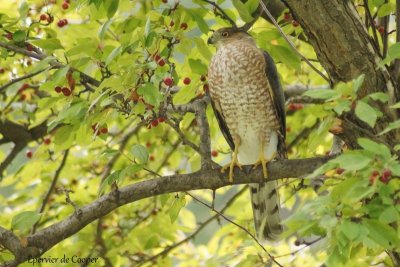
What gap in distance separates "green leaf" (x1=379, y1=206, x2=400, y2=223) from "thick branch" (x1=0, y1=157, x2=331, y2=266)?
870 mm

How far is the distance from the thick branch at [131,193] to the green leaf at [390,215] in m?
0.87

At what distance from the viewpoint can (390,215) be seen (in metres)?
2.56

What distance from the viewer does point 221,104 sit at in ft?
15.1

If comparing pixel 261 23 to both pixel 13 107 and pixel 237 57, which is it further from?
pixel 13 107

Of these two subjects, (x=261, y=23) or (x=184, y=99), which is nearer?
(x=184, y=99)

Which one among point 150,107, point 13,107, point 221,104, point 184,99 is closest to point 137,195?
point 150,107

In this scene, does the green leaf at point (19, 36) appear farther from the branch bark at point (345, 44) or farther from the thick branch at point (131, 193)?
the branch bark at point (345, 44)

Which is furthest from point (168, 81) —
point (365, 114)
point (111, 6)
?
point (365, 114)

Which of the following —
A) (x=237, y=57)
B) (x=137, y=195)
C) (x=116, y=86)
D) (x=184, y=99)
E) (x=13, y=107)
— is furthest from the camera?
(x=13, y=107)

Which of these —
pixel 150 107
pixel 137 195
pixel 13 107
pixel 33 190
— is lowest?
pixel 33 190

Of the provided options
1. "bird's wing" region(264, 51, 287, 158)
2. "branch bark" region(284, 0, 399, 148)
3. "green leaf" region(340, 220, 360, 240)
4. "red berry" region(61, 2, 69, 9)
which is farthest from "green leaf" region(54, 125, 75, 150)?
"green leaf" region(340, 220, 360, 240)

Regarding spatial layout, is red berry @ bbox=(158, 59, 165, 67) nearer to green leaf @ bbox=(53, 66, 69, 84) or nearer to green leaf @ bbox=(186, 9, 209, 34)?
green leaf @ bbox=(186, 9, 209, 34)

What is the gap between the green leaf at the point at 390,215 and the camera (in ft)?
8.37

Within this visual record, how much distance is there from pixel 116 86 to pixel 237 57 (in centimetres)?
141
